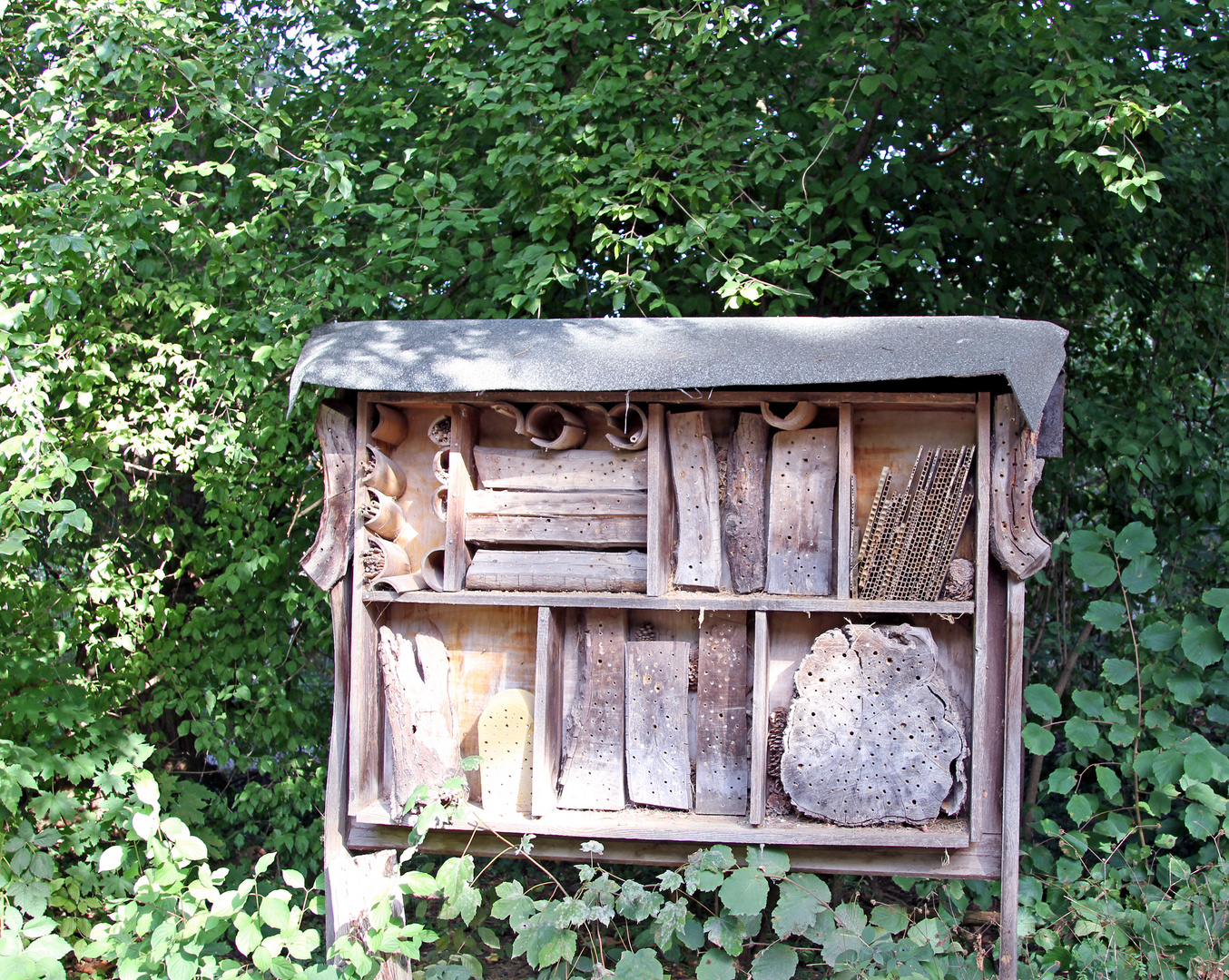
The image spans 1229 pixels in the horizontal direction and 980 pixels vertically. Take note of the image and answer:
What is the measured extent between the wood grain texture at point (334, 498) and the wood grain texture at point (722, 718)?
1.17 m

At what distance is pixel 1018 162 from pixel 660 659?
9.30 ft

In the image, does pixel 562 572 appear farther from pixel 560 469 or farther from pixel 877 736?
pixel 877 736

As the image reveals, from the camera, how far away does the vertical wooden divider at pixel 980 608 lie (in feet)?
9.54

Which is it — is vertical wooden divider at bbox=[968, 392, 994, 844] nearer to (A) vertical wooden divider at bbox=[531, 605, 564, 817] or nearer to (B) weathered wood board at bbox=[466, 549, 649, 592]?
(B) weathered wood board at bbox=[466, 549, 649, 592]

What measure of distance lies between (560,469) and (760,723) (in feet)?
3.29

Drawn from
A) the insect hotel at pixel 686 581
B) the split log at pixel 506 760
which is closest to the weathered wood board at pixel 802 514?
the insect hotel at pixel 686 581

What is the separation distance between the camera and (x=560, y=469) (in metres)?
3.25

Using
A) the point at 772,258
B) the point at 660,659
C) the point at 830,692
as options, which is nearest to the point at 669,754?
the point at 660,659

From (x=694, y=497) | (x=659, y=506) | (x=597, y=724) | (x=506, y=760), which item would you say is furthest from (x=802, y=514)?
(x=506, y=760)

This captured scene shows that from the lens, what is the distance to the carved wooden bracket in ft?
9.50

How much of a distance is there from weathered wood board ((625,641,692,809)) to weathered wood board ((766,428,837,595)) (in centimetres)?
40

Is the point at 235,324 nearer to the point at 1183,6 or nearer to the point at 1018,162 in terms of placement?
the point at 1018,162

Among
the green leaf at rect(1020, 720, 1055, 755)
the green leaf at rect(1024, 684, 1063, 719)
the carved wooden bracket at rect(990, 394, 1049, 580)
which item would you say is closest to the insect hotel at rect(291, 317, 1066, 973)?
the carved wooden bracket at rect(990, 394, 1049, 580)

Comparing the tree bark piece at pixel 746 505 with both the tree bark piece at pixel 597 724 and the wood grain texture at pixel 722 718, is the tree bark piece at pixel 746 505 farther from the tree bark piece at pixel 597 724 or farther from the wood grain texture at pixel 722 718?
the tree bark piece at pixel 597 724
